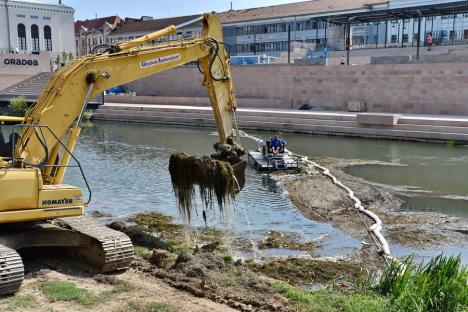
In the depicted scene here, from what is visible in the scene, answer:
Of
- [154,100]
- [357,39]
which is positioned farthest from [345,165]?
[357,39]

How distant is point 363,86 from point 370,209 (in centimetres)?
2793

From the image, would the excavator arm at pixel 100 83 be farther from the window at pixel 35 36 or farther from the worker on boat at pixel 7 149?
the window at pixel 35 36

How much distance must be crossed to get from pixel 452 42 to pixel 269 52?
91.3 feet

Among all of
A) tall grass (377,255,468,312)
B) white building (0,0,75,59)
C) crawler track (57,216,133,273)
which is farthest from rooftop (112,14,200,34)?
tall grass (377,255,468,312)

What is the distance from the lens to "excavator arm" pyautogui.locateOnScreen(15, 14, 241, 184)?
9.56 metres

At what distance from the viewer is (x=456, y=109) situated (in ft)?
124

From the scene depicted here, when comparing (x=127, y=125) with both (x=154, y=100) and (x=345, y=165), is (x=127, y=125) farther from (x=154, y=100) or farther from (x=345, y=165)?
(x=345, y=165)

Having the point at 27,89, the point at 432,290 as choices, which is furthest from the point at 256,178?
the point at 27,89

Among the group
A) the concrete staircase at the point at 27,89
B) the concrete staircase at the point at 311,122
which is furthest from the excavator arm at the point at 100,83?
the concrete staircase at the point at 27,89

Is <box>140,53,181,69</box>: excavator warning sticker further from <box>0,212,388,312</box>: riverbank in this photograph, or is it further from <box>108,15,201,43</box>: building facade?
<box>108,15,201,43</box>: building facade

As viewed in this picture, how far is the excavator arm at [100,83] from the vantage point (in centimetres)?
956

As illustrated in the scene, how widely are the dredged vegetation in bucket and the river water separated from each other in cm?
134

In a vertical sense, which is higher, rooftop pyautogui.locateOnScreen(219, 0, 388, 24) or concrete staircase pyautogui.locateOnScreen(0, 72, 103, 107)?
rooftop pyautogui.locateOnScreen(219, 0, 388, 24)

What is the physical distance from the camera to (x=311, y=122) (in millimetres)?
36812
